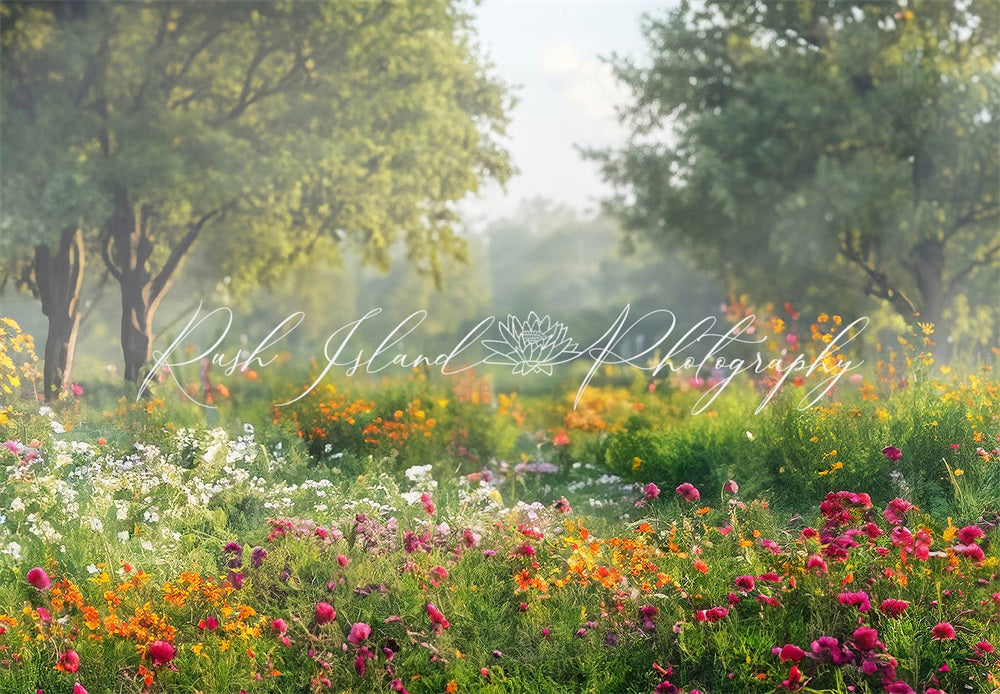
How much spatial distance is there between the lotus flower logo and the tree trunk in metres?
4.72

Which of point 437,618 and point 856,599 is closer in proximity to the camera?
point 856,599

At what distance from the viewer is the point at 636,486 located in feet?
25.3

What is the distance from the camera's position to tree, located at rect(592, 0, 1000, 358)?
12016mm

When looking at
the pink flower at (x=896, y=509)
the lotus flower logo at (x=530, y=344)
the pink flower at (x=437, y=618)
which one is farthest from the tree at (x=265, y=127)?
the pink flower at (x=896, y=509)

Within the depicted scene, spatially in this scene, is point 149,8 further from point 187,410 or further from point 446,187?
point 187,410

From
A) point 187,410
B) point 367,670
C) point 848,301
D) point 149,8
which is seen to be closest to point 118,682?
point 367,670

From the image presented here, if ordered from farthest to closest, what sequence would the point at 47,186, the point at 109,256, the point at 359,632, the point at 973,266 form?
the point at 973,266, the point at 109,256, the point at 47,186, the point at 359,632

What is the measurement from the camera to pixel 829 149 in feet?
42.0

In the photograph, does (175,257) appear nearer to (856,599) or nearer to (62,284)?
(62,284)

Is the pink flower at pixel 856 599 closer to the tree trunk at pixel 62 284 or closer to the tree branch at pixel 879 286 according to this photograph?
the tree trunk at pixel 62 284

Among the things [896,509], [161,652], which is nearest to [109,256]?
[161,652]

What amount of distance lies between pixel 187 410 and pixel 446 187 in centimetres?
527

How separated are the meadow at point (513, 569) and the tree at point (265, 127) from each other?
11.4ft

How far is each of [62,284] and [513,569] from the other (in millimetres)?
7114
